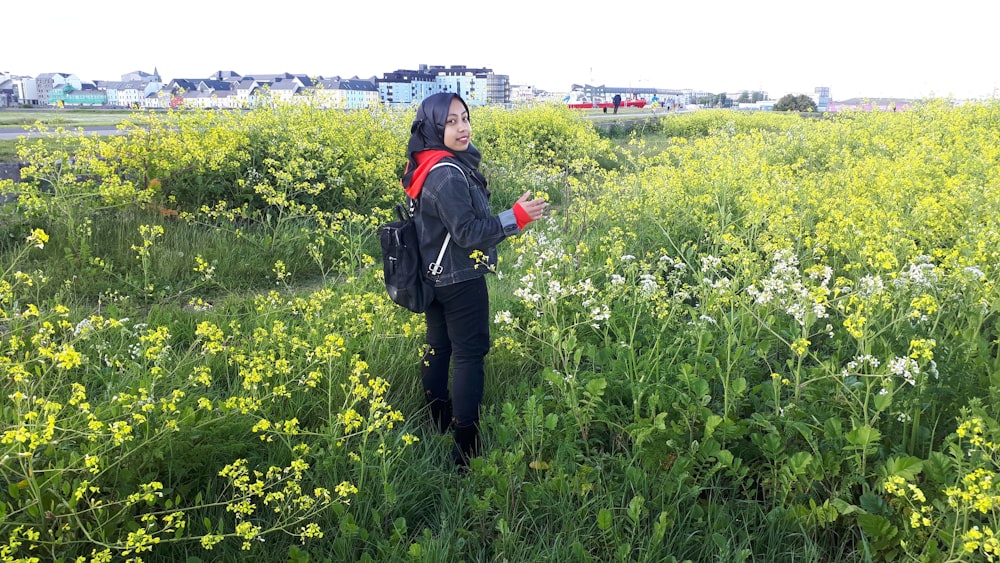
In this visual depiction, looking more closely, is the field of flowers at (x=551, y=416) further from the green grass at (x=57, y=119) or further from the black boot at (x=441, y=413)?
the green grass at (x=57, y=119)

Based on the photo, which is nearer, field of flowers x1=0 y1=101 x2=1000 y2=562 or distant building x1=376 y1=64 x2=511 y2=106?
field of flowers x1=0 y1=101 x2=1000 y2=562

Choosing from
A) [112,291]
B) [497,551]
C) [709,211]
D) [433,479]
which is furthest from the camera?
[709,211]

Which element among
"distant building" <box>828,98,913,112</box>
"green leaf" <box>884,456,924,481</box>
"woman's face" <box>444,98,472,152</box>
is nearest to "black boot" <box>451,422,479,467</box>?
"woman's face" <box>444,98,472,152</box>

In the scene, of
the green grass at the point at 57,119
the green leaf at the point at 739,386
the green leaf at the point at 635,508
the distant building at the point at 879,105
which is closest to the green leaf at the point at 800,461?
the green leaf at the point at 739,386

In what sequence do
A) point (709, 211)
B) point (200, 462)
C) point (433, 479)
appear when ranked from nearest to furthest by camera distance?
1. point (200, 462)
2. point (433, 479)
3. point (709, 211)

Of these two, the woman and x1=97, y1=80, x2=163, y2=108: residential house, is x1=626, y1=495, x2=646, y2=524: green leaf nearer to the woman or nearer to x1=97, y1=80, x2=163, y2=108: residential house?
the woman

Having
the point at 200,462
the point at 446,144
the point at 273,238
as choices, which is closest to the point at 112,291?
the point at 273,238

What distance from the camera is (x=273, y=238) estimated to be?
5.57 metres

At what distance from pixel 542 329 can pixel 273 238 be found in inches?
130

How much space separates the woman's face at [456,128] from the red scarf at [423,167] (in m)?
0.05

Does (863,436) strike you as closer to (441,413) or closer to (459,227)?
(459,227)

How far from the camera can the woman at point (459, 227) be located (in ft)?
8.98

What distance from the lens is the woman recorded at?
2.74 metres

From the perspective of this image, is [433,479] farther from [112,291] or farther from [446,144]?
[112,291]
